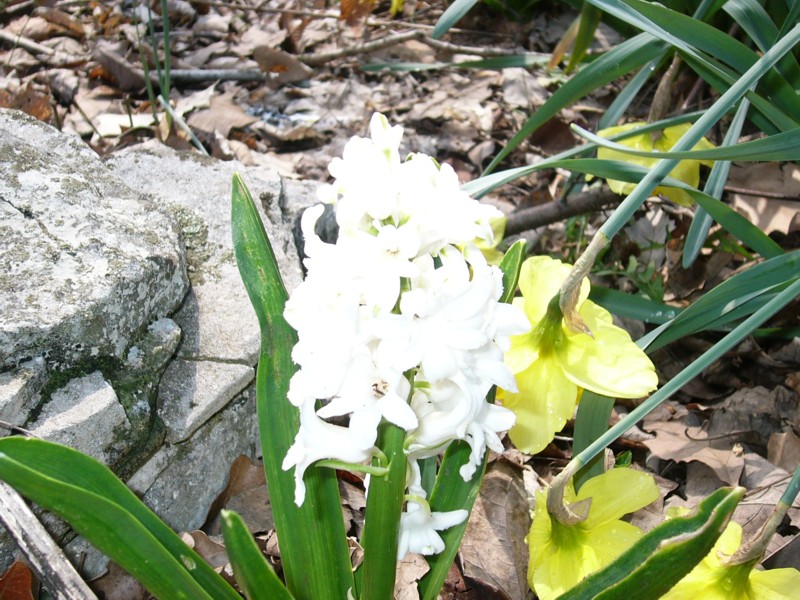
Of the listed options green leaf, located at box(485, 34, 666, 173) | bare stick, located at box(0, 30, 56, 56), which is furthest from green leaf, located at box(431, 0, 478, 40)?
bare stick, located at box(0, 30, 56, 56)

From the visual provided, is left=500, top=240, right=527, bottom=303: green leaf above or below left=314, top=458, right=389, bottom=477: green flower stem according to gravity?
above

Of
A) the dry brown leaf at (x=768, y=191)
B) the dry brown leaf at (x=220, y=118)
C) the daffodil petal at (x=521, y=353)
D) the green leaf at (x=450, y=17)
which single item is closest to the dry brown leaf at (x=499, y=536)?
the daffodil petal at (x=521, y=353)

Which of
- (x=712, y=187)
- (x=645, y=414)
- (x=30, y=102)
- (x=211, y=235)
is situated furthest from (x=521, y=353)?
(x=30, y=102)

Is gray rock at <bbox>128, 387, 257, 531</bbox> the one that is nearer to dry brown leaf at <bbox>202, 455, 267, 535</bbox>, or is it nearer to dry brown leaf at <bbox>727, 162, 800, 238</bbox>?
dry brown leaf at <bbox>202, 455, 267, 535</bbox>

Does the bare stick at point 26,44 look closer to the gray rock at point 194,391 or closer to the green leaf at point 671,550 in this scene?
the gray rock at point 194,391

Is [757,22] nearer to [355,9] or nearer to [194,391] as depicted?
[194,391]

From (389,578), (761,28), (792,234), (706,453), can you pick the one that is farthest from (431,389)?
(792,234)
